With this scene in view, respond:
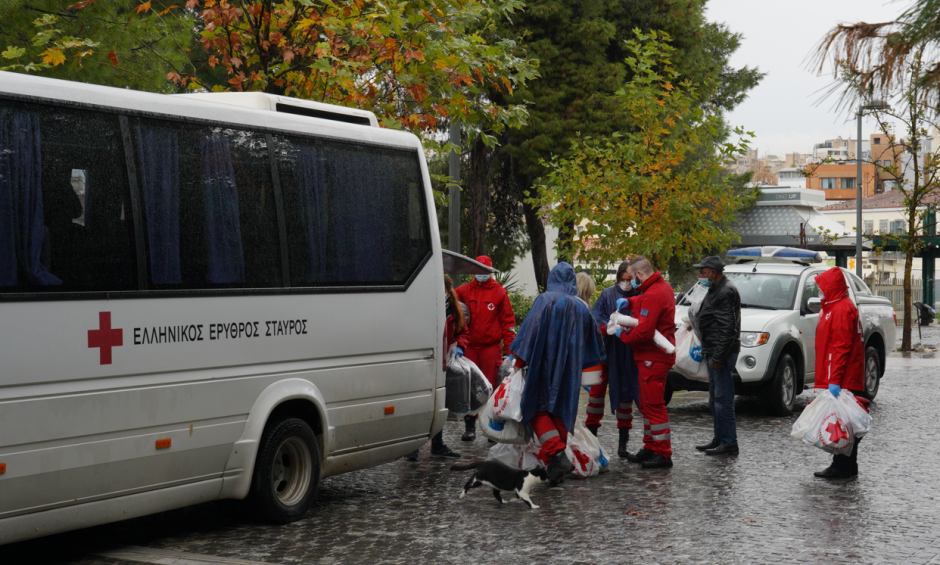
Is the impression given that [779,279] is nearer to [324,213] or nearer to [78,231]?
[324,213]

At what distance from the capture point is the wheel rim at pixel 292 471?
707cm

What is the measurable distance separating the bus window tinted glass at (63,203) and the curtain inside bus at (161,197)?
15cm

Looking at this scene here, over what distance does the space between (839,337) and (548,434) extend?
2636 mm

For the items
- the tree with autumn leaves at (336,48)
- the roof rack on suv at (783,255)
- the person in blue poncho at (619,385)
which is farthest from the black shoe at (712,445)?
the roof rack on suv at (783,255)

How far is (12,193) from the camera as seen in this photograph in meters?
5.38

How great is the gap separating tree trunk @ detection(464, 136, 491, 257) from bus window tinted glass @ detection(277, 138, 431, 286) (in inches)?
748

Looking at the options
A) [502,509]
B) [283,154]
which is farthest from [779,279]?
[283,154]

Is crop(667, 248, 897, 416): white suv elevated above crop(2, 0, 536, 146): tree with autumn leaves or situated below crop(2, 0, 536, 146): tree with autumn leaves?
below

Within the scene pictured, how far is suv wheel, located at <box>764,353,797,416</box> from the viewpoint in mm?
12777

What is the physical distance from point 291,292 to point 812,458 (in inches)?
220

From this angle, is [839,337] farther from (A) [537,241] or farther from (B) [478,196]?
(A) [537,241]

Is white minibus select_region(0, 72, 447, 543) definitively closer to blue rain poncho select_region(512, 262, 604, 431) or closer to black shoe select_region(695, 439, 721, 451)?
blue rain poncho select_region(512, 262, 604, 431)

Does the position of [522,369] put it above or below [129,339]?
below

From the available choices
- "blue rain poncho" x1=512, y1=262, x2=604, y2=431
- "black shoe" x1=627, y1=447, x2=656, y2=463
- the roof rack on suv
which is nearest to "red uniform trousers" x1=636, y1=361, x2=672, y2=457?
"black shoe" x1=627, y1=447, x2=656, y2=463
